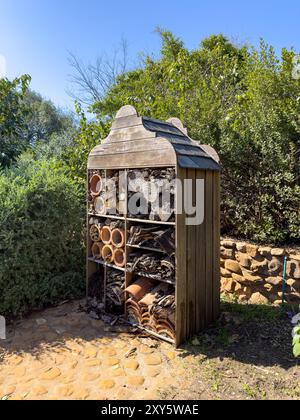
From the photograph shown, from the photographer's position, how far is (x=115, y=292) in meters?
3.25

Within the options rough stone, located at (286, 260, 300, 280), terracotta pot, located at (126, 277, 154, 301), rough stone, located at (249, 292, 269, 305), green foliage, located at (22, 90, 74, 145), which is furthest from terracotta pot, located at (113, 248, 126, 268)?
green foliage, located at (22, 90, 74, 145)

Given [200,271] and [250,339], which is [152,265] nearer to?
[200,271]

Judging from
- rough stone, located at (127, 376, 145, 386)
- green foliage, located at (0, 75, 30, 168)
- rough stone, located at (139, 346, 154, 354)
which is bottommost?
rough stone, located at (127, 376, 145, 386)

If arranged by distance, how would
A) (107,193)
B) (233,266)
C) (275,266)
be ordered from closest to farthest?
1. (107,193)
2. (275,266)
3. (233,266)

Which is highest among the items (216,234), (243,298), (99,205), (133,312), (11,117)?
(11,117)

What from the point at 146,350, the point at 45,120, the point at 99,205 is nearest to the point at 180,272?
the point at 146,350

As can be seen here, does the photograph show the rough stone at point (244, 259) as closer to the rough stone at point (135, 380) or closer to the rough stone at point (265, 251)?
the rough stone at point (265, 251)

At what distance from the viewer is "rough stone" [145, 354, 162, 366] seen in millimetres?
2457

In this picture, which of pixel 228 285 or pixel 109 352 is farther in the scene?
pixel 228 285

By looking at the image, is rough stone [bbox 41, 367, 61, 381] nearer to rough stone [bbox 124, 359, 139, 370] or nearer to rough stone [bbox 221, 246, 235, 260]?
rough stone [bbox 124, 359, 139, 370]

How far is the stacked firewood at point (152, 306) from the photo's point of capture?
105 inches

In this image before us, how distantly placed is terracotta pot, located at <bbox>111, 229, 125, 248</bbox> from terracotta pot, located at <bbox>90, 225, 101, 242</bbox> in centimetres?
28

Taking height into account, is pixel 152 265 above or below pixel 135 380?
above

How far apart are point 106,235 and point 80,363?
1.36m
